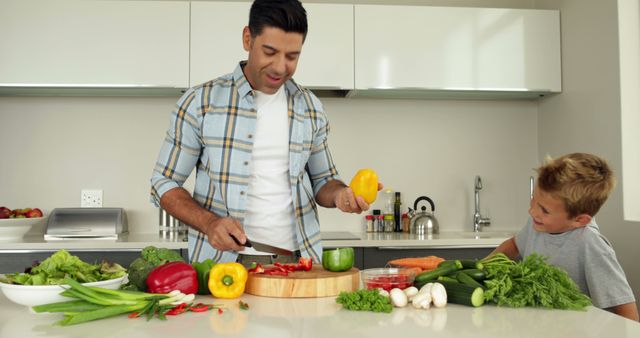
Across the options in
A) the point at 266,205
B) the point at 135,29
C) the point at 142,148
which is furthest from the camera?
the point at 142,148

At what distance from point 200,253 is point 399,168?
2.03m

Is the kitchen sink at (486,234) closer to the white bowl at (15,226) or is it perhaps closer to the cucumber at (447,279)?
the cucumber at (447,279)

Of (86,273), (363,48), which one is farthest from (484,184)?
(86,273)

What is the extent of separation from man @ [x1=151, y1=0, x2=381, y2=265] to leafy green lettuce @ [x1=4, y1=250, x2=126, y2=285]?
407mm

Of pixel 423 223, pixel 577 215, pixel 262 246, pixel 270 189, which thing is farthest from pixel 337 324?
pixel 423 223

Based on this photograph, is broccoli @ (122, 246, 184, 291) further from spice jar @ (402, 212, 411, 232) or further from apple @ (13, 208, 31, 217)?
spice jar @ (402, 212, 411, 232)

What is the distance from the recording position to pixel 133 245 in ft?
10.2

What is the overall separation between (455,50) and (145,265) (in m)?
2.43

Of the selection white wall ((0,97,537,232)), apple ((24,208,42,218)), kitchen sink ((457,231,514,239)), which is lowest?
kitchen sink ((457,231,514,239))

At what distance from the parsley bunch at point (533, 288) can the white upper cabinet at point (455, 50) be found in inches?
83.0

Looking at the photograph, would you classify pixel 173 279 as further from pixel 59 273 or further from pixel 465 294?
pixel 465 294

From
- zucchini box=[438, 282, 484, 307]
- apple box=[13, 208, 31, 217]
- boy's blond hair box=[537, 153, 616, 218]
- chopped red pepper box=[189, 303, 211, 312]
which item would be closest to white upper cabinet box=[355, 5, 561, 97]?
boy's blond hair box=[537, 153, 616, 218]

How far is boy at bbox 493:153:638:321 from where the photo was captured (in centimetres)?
179

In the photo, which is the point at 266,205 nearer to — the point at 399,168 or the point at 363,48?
the point at 363,48
